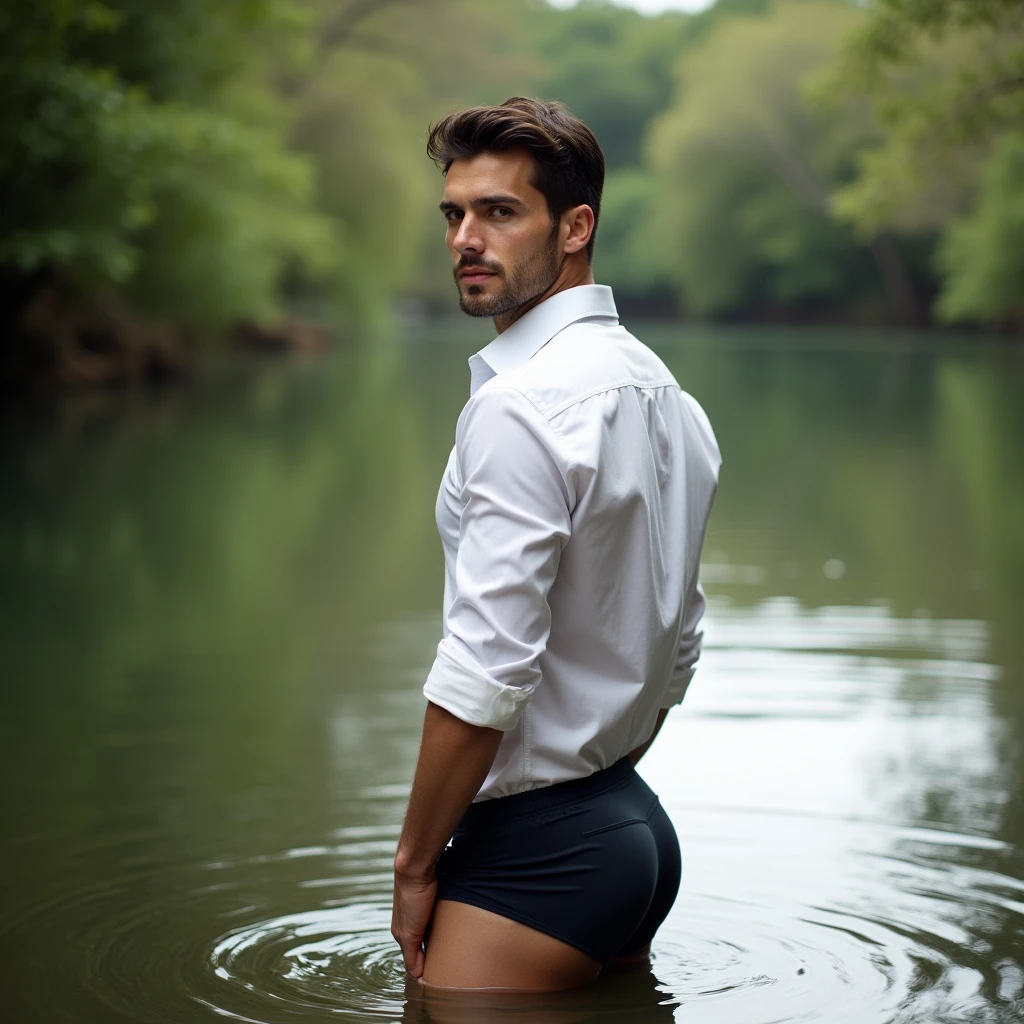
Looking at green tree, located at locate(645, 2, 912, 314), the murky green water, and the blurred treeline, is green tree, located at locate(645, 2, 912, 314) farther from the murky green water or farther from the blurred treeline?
the murky green water

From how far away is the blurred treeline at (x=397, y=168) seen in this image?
12.4 metres

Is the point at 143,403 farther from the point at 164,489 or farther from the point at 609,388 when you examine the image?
the point at 609,388

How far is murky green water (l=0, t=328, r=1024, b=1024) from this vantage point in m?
2.89

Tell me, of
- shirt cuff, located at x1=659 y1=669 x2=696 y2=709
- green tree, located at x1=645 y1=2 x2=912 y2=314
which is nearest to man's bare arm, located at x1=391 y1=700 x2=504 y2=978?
shirt cuff, located at x1=659 y1=669 x2=696 y2=709

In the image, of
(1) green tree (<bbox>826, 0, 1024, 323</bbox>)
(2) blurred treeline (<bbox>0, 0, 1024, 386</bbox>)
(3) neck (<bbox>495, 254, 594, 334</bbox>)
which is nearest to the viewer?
(3) neck (<bbox>495, 254, 594, 334</bbox>)

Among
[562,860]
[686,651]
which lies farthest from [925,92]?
[562,860]

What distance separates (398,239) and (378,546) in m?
26.0

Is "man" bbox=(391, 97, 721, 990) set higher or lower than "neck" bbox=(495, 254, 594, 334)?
lower

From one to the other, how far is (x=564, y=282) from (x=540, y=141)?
0.69 feet

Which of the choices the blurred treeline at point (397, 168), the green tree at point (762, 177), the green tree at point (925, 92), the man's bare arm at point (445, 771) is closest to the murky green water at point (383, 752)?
the man's bare arm at point (445, 771)

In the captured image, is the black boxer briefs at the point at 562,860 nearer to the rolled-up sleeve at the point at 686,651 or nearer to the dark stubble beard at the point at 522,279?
the rolled-up sleeve at the point at 686,651

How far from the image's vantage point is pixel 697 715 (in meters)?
5.05

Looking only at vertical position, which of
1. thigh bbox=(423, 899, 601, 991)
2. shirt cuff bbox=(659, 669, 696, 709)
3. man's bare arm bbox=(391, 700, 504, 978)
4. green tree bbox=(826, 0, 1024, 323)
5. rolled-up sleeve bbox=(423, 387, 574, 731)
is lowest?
thigh bbox=(423, 899, 601, 991)

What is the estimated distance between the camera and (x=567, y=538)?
2.13 m
